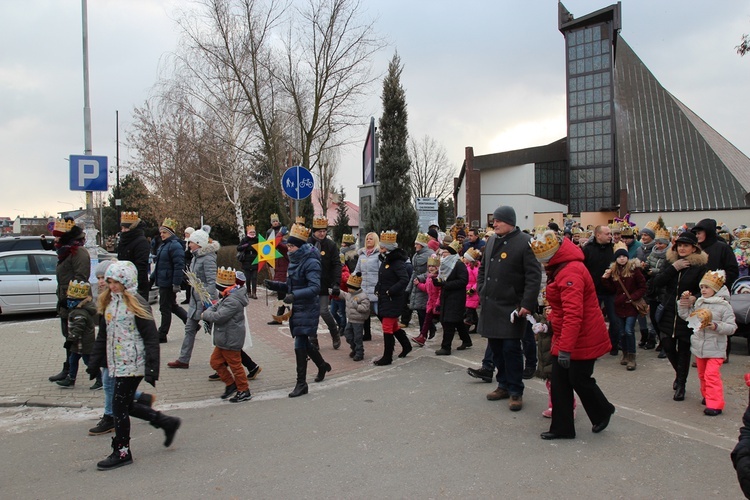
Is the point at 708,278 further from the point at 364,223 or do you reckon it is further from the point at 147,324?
the point at 364,223

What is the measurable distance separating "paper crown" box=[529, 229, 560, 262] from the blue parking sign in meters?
9.01

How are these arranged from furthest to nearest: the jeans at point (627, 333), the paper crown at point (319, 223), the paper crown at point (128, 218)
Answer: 1. the paper crown at point (319, 223)
2. the paper crown at point (128, 218)
3. the jeans at point (627, 333)

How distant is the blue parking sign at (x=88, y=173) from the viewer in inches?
430

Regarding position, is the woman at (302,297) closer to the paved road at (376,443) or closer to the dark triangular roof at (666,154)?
the paved road at (376,443)

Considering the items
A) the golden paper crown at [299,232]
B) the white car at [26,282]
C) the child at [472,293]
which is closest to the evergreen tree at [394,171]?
the child at [472,293]

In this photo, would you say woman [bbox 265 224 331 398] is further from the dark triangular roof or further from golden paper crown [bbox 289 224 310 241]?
the dark triangular roof

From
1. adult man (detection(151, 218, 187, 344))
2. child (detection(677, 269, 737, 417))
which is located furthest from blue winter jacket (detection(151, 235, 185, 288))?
child (detection(677, 269, 737, 417))

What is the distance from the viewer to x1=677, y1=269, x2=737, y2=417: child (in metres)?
5.70

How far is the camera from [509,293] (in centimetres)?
588

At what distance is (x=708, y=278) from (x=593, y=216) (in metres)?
42.0

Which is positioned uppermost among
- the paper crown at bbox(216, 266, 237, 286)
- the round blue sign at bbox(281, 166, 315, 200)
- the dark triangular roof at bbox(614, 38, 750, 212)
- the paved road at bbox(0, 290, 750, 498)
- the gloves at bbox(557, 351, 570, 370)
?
the dark triangular roof at bbox(614, 38, 750, 212)

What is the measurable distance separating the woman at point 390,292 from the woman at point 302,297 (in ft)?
4.70

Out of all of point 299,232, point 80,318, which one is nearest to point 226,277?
point 299,232

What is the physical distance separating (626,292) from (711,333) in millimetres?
2046
